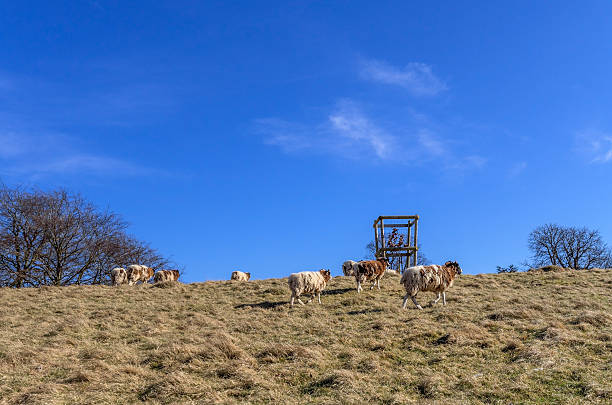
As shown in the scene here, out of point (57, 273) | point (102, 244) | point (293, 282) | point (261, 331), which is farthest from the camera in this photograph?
point (102, 244)

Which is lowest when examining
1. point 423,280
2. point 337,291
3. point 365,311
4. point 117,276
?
point 365,311

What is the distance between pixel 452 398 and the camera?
8047mm

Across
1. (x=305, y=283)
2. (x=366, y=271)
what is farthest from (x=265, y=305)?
(x=366, y=271)

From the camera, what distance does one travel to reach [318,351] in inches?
433

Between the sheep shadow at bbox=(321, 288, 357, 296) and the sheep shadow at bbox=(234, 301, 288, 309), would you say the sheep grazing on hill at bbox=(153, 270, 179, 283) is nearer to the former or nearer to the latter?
the sheep shadow at bbox=(234, 301, 288, 309)

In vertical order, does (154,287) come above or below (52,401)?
above

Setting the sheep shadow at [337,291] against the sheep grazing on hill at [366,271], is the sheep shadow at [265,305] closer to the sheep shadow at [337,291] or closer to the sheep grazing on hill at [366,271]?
the sheep shadow at [337,291]

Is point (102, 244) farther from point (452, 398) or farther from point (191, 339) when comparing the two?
point (452, 398)

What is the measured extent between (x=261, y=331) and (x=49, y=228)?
26416mm

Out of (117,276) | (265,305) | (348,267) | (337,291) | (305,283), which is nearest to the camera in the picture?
(305,283)

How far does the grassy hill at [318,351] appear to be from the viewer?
8703 millimetres

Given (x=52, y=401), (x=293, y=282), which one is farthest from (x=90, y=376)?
(x=293, y=282)

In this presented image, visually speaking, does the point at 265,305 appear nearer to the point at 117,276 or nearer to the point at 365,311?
the point at 365,311

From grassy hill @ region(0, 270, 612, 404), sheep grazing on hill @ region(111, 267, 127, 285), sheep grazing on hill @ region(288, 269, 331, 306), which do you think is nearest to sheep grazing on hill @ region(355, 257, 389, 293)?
grassy hill @ region(0, 270, 612, 404)
